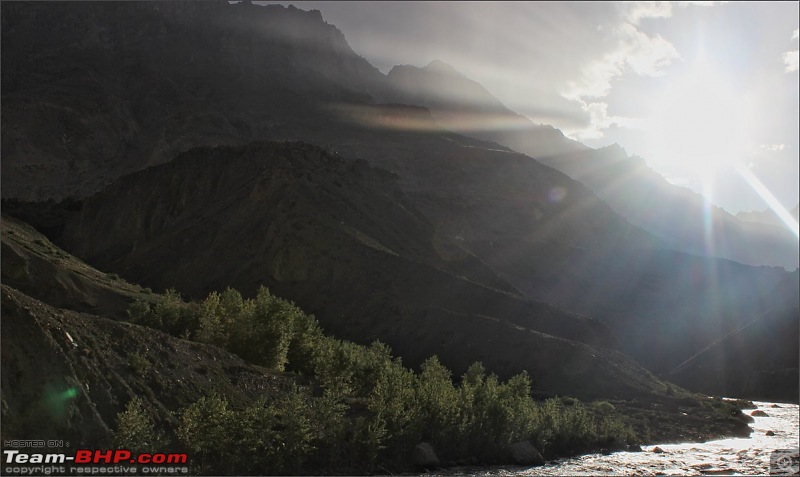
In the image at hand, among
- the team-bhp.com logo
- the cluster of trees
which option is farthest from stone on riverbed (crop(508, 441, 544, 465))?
the team-bhp.com logo

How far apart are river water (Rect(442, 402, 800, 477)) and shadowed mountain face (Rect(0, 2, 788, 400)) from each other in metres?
13.9

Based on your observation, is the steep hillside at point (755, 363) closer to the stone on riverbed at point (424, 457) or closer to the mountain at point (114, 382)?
the mountain at point (114, 382)

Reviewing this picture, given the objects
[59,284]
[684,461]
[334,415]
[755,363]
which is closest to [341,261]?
[59,284]

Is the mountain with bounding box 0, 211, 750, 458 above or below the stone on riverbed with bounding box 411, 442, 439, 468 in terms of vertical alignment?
above

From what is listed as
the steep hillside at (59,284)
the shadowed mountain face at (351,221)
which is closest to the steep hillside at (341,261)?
the shadowed mountain face at (351,221)

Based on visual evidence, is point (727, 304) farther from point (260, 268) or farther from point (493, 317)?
point (260, 268)

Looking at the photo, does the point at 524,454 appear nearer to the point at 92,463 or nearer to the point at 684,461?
the point at 684,461

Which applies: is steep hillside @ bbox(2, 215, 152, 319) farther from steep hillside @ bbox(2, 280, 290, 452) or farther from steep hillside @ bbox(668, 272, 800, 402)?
steep hillside @ bbox(668, 272, 800, 402)

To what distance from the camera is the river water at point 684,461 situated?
31.5m

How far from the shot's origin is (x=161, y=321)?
129ft

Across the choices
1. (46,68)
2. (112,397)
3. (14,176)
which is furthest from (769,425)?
(46,68)

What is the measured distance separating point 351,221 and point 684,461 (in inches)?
1772

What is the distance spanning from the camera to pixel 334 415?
96.1 feet

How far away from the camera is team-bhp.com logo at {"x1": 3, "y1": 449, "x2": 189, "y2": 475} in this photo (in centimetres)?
2008
